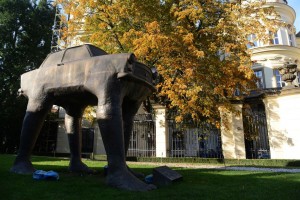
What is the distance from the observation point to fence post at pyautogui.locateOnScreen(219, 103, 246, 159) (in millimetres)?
15141

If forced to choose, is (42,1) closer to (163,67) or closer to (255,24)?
(163,67)

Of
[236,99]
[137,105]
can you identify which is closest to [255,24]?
[236,99]

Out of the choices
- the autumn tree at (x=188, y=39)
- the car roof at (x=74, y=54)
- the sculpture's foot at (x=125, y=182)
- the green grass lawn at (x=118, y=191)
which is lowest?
the green grass lawn at (x=118, y=191)

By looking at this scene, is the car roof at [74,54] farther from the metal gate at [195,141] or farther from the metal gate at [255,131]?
the metal gate at [255,131]

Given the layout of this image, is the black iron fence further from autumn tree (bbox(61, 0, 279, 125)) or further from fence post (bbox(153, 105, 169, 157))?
fence post (bbox(153, 105, 169, 157))

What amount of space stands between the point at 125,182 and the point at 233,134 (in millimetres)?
11740

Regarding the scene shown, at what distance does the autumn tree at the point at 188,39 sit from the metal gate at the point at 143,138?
11.2 feet

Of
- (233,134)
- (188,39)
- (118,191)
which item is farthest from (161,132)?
(118,191)

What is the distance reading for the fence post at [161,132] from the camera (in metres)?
16.2

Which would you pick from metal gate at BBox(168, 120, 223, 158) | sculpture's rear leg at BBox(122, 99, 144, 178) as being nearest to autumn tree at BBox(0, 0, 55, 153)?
metal gate at BBox(168, 120, 223, 158)

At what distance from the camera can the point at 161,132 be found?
54.2ft

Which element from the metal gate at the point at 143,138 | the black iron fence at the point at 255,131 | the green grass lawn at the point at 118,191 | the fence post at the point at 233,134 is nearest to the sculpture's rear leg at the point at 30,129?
the green grass lawn at the point at 118,191

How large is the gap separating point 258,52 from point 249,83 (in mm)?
15976

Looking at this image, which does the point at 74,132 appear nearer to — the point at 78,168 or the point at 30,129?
the point at 78,168
